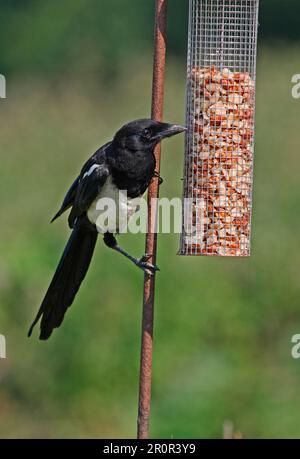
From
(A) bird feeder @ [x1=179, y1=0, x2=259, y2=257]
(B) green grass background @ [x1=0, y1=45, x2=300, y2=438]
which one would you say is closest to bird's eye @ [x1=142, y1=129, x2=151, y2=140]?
(A) bird feeder @ [x1=179, y1=0, x2=259, y2=257]

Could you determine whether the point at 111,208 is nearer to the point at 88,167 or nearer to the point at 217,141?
the point at 88,167

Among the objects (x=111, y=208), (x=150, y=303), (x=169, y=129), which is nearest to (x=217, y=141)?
(x=169, y=129)

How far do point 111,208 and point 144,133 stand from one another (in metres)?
0.38

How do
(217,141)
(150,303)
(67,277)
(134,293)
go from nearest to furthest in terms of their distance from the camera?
(150,303) < (217,141) < (67,277) < (134,293)

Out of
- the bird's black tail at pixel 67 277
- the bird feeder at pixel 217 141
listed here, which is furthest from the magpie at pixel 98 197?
the bird feeder at pixel 217 141

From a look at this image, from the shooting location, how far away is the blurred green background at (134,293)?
5.03 meters

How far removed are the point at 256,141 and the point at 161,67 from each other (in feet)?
9.78

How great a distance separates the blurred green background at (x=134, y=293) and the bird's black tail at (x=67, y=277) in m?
0.84

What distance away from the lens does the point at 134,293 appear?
5605 mm

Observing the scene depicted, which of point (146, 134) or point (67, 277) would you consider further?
point (67, 277)

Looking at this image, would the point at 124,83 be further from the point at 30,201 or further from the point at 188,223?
the point at 188,223

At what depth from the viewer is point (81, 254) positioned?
4.32 meters

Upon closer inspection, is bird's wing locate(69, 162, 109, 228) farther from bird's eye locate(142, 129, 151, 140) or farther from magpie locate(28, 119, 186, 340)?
bird's eye locate(142, 129, 151, 140)
